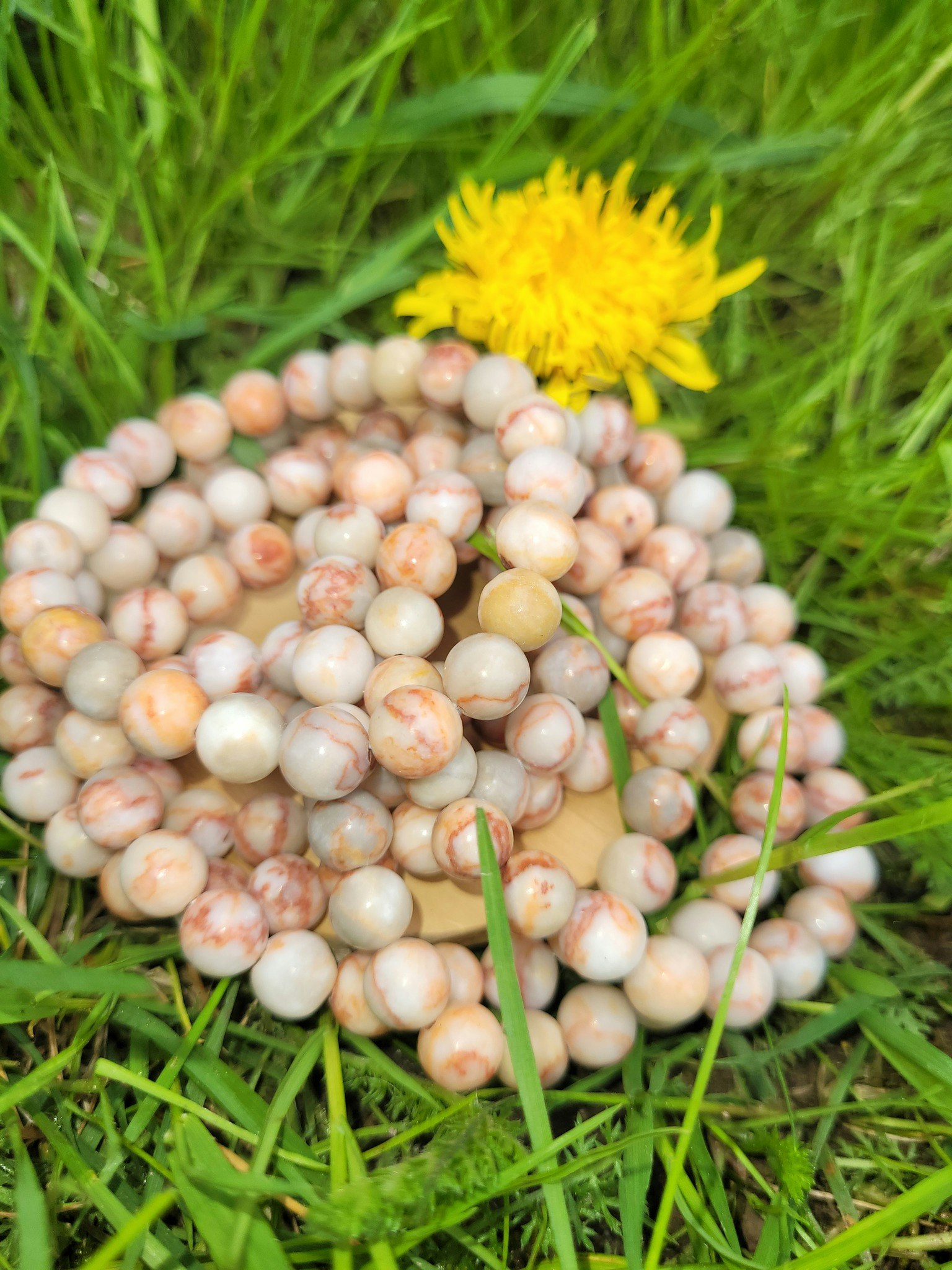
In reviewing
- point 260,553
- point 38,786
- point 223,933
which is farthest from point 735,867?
point 38,786

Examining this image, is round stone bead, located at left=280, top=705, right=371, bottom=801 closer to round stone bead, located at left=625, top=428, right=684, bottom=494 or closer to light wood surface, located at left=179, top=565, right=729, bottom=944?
light wood surface, located at left=179, top=565, right=729, bottom=944

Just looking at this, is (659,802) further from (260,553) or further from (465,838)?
(260,553)

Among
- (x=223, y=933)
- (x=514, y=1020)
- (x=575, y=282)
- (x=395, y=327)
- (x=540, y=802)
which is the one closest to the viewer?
(x=514, y=1020)

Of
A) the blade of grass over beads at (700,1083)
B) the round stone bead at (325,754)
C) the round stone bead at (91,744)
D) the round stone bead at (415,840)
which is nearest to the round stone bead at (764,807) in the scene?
the blade of grass over beads at (700,1083)

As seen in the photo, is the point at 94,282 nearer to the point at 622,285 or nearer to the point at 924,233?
the point at 622,285

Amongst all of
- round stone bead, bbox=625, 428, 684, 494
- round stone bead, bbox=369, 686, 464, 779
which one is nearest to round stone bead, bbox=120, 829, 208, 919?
round stone bead, bbox=369, 686, 464, 779

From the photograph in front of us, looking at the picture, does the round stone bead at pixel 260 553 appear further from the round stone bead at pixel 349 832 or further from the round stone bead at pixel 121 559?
the round stone bead at pixel 349 832
